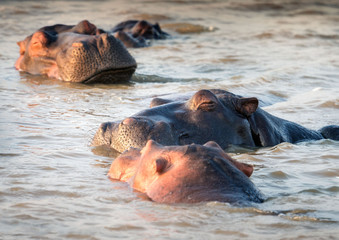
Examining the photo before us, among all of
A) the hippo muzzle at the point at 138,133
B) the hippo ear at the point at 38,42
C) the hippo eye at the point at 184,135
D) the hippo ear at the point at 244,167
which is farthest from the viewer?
the hippo ear at the point at 38,42

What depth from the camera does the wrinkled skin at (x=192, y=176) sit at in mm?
3736

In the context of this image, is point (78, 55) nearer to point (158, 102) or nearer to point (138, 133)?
point (158, 102)

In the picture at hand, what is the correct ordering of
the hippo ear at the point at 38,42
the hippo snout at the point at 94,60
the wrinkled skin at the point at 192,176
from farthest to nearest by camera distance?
the hippo ear at the point at 38,42, the hippo snout at the point at 94,60, the wrinkled skin at the point at 192,176

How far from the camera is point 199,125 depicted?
17.2 ft

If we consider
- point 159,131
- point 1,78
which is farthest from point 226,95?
point 1,78

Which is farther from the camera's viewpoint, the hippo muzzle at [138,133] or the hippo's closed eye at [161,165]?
the hippo muzzle at [138,133]

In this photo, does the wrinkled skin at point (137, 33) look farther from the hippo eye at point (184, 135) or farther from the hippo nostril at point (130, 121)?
the hippo nostril at point (130, 121)

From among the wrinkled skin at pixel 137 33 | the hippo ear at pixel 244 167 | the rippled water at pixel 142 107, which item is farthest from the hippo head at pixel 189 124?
the wrinkled skin at pixel 137 33

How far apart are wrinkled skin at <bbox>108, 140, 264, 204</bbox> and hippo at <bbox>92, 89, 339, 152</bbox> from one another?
0.76m

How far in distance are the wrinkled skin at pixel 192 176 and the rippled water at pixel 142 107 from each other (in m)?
0.06

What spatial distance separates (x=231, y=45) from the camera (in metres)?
14.6

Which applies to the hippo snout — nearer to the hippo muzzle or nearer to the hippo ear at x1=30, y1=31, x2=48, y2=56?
the hippo ear at x1=30, y1=31, x2=48, y2=56

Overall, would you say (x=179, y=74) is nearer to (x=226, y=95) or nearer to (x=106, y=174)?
(x=226, y=95)

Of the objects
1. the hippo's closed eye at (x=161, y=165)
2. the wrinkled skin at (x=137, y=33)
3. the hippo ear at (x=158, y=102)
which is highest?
the hippo's closed eye at (x=161, y=165)
